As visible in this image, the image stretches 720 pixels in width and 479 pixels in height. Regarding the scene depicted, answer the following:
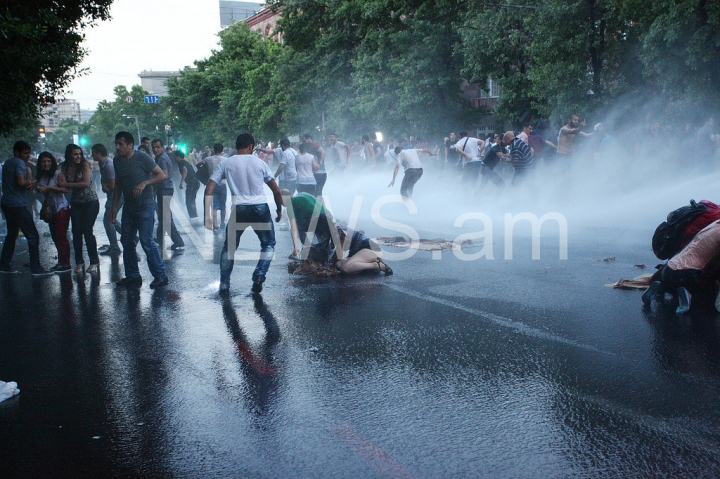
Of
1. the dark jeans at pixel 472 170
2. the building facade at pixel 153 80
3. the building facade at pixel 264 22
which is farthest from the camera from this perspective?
the building facade at pixel 153 80

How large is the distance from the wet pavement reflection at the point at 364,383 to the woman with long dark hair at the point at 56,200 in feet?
7.16

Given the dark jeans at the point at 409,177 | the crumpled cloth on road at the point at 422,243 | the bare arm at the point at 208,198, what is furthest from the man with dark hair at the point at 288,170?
the bare arm at the point at 208,198

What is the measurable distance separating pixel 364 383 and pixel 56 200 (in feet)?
22.5

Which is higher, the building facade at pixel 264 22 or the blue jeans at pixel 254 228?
the building facade at pixel 264 22

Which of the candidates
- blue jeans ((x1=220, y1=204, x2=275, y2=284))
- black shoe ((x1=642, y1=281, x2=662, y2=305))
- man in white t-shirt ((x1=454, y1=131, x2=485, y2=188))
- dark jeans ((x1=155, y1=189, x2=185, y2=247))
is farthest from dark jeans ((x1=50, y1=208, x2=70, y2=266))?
man in white t-shirt ((x1=454, y1=131, x2=485, y2=188))

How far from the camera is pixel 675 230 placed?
6777mm

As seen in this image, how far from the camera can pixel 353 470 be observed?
344 centimetres

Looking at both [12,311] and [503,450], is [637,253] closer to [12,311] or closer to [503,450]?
[503,450]

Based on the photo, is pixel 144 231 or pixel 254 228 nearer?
pixel 254 228

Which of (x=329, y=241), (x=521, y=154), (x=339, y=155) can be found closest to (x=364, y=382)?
(x=329, y=241)

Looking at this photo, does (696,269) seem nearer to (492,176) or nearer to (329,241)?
(329,241)

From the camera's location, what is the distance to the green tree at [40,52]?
1151 cm

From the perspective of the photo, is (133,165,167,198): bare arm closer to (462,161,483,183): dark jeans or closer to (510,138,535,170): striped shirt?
(510,138,535,170): striped shirt

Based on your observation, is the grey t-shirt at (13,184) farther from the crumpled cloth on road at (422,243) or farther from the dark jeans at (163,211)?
the crumpled cloth on road at (422,243)
